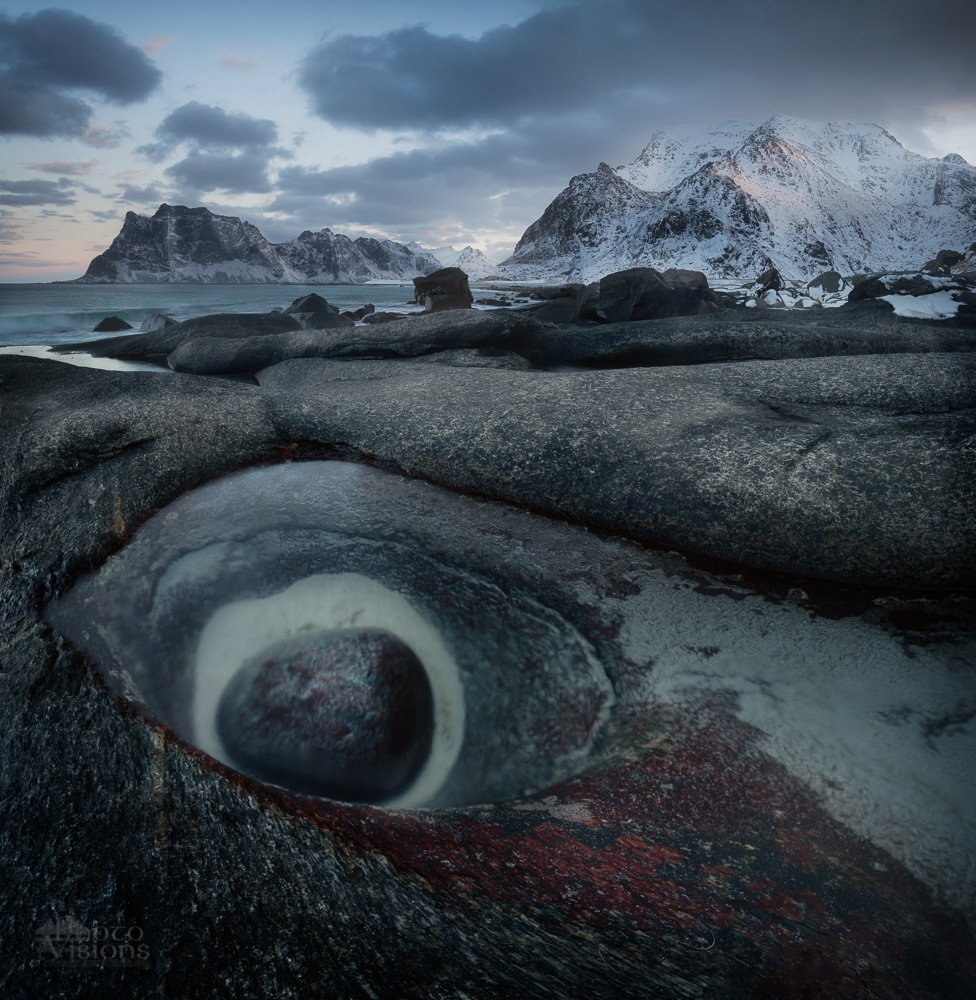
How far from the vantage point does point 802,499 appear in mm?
2811

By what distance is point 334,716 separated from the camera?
87.2 inches

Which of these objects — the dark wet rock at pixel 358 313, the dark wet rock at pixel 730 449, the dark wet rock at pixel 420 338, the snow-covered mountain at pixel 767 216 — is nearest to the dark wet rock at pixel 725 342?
the dark wet rock at pixel 420 338

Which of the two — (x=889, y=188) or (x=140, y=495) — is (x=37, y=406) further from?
(x=889, y=188)

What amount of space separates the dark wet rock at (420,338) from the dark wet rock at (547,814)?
326cm

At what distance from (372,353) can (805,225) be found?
4860 inches

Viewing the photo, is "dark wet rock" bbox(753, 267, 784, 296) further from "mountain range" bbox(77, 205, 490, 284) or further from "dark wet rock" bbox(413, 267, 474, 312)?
"mountain range" bbox(77, 205, 490, 284)

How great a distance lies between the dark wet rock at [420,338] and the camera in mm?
6176

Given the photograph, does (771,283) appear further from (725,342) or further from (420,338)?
(420,338)

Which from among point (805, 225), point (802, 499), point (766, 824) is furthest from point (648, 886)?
point (805, 225)

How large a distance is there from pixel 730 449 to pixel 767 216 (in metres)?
120

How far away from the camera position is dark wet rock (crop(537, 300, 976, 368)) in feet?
19.7

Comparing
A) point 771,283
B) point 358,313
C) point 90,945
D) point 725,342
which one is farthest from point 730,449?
point 771,283

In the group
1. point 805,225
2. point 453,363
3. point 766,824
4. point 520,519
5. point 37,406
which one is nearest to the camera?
point 766,824

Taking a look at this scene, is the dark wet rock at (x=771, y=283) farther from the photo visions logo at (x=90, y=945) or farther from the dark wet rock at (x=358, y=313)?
the photo visions logo at (x=90, y=945)
